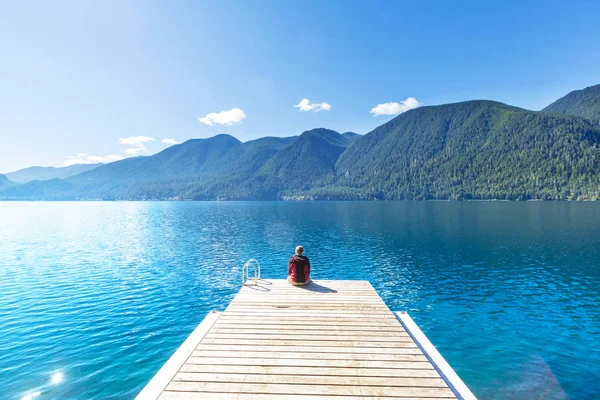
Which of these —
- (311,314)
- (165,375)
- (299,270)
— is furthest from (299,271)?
(165,375)

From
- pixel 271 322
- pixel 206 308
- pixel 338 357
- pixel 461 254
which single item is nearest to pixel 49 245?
pixel 206 308

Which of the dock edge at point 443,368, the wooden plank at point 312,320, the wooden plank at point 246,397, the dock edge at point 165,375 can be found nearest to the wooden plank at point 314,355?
the dock edge at point 165,375

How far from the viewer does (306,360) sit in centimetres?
A: 842

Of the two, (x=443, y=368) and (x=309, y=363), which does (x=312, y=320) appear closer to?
(x=309, y=363)

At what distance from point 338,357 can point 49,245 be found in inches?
2502

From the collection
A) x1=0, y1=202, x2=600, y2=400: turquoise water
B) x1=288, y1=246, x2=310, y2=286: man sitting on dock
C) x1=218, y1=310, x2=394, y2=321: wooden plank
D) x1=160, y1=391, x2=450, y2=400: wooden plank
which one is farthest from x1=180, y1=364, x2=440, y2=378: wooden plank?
x1=288, y1=246, x2=310, y2=286: man sitting on dock

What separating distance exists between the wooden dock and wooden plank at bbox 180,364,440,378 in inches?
1.1

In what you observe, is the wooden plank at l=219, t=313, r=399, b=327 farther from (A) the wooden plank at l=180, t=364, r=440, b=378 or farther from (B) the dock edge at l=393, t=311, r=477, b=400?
(A) the wooden plank at l=180, t=364, r=440, b=378

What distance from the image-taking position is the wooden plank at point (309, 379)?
7.29 metres

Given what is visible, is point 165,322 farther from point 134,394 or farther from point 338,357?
point 338,357

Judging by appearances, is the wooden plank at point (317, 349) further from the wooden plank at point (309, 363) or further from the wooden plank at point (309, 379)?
the wooden plank at point (309, 379)

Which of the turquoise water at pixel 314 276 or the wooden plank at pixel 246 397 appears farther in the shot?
the turquoise water at pixel 314 276

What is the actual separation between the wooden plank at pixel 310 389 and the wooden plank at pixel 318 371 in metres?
0.54

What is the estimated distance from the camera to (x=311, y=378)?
7.54m
